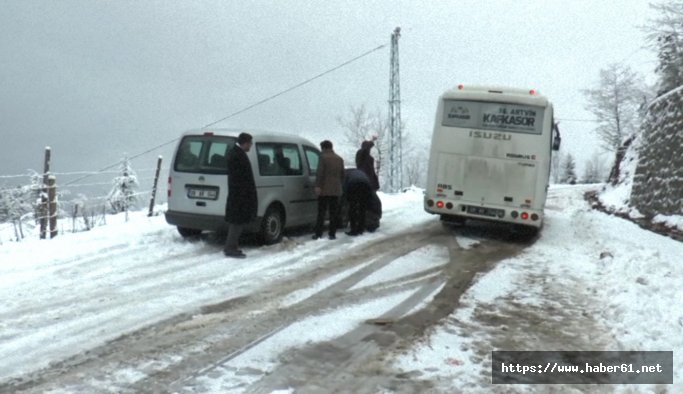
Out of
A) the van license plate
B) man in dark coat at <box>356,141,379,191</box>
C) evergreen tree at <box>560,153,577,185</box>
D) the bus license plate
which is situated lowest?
evergreen tree at <box>560,153,577,185</box>

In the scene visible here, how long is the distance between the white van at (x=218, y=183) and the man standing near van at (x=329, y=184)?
1.66 ft

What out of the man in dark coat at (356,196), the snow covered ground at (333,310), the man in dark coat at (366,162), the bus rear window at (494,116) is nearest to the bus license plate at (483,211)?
the snow covered ground at (333,310)

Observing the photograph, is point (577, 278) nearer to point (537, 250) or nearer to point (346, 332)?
point (537, 250)

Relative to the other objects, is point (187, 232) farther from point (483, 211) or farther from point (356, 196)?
point (483, 211)

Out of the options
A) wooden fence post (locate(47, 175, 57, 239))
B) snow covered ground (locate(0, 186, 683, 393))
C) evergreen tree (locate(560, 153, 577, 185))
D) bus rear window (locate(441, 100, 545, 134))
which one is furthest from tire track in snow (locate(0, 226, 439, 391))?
evergreen tree (locate(560, 153, 577, 185))

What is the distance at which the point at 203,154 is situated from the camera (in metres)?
8.60

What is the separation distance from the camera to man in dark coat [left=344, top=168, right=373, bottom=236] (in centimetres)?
1039

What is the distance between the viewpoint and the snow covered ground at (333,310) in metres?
4.36

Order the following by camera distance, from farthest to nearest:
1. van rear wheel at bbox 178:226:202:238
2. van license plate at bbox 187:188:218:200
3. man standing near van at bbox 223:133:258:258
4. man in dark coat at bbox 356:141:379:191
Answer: man in dark coat at bbox 356:141:379:191 < van rear wheel at bbox 178:226:202:238 < van license plate at bbox 187:188:218:200 < man standing near van at bbox 223:133:258:258

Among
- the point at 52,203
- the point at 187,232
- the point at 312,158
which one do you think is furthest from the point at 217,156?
the point at 52,203

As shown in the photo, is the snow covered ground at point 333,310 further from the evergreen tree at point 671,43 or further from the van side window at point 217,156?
the evergreen tree at point 671,43

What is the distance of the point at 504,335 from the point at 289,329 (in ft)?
6.67

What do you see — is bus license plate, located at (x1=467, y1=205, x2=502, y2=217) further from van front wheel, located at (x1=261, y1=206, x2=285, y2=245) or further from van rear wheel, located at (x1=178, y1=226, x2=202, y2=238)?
van rear wheel, located at (x1=178, y1=226, x2=202, y2=238)

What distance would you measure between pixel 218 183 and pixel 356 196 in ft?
9.87
